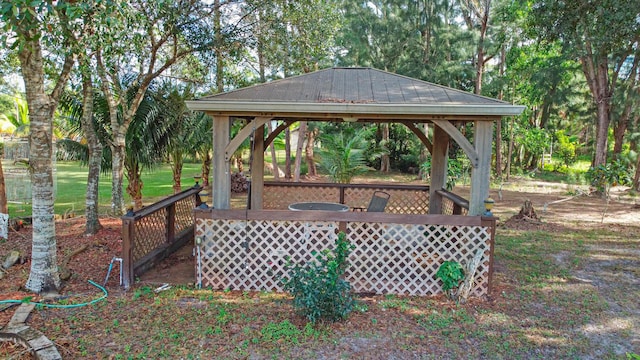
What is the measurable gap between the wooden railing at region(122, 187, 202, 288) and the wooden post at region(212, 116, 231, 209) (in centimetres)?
92

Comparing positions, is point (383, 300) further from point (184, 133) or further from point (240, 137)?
point (184, 133)

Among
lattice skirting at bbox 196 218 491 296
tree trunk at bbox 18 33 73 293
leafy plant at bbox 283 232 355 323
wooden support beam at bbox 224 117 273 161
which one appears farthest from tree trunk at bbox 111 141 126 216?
leafy plant at bbox 283 232 355 323

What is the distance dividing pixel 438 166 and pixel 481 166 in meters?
2.46

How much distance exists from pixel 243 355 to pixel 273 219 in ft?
6.05

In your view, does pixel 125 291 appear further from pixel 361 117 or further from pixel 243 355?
pixel 361 117

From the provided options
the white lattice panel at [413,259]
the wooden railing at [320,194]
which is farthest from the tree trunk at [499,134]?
the white lattice panel at [413,259]

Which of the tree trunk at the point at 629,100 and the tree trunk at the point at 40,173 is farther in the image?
the tree trunk at the point at 629,100

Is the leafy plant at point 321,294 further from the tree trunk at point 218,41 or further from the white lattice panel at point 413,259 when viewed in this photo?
the tree trunk at point 218,41

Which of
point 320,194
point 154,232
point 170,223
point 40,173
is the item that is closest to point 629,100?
point 320,194

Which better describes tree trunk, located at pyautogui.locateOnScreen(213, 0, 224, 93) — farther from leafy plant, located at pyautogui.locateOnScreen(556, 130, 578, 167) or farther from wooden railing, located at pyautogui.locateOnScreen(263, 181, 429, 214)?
leafy plant, located at pyautogui.locateOnScreen(556, 130, 578, 167)

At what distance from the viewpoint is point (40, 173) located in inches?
172

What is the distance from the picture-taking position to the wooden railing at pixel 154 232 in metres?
4.81

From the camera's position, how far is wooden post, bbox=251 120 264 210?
299 inches

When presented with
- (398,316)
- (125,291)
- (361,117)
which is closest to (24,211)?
(125,291)
